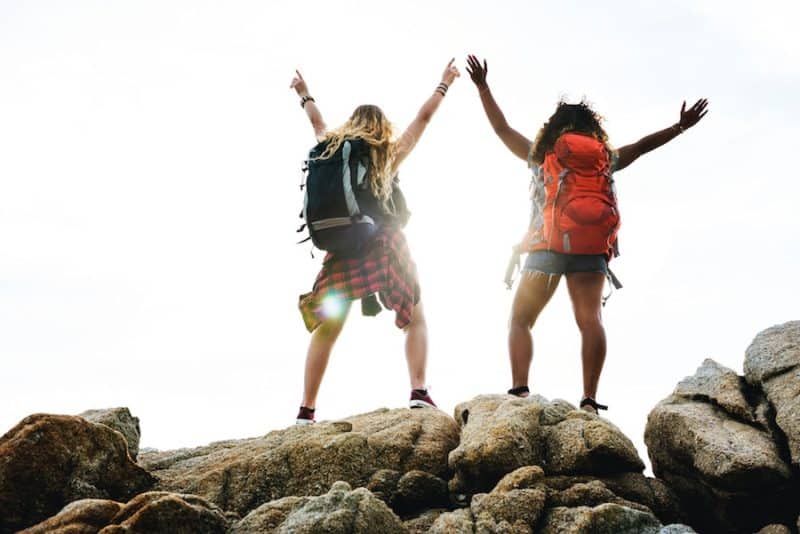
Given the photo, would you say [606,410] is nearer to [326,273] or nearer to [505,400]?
[505,400]

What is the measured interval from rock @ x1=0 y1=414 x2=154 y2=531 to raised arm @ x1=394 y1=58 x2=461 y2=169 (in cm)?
467

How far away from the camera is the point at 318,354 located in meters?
9.25

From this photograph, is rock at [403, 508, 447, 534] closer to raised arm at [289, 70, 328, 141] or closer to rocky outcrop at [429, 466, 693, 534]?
rocky outcrop at [429, 466, 693, 534]

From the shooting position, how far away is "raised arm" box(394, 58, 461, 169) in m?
9.74

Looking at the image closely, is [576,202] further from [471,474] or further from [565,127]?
[471,474]

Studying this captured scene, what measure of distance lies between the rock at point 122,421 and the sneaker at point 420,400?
302 cm

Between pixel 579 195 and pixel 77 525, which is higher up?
pixel 579 195

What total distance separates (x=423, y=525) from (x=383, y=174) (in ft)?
14.8

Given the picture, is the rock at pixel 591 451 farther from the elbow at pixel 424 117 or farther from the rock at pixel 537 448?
the elbow at pixel 424 117

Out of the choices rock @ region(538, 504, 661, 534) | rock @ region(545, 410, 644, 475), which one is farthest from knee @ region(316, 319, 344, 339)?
rock @ region(538, 504, 661, 534)

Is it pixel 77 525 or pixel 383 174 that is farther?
pixel 383 174

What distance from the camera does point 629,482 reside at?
6887mm

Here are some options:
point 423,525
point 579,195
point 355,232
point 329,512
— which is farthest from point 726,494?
point 355,232


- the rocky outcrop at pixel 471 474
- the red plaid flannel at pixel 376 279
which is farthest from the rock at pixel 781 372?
the red plaid flannel at pixel 376 279
